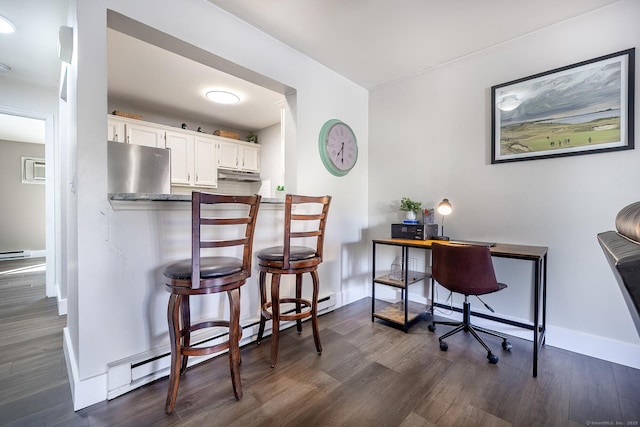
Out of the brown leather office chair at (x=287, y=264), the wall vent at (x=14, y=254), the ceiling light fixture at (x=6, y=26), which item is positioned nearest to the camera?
the brown leather office chair at (x=287, y=264)

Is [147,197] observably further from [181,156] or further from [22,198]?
[22,198]

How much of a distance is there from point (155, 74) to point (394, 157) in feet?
8.80

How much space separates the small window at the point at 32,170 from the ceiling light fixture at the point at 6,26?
5.38 meters

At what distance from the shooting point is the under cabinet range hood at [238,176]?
4386 millimetres

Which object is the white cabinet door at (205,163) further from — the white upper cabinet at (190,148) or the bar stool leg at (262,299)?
the bar stool leg at (262,299)

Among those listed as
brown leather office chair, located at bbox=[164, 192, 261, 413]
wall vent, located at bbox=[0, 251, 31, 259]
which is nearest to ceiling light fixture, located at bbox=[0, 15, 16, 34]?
brown leather office chair, located at bbox=[164, 192, 261, 413]

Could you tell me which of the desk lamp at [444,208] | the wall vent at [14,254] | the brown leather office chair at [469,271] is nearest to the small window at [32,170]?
the wall vent at [14,254]

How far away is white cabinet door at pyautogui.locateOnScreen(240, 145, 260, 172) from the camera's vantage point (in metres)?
4.62

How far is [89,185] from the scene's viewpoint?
1.38 metres

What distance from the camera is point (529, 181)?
6.93 feet

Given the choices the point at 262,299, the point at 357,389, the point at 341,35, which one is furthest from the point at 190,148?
the point at 357,389

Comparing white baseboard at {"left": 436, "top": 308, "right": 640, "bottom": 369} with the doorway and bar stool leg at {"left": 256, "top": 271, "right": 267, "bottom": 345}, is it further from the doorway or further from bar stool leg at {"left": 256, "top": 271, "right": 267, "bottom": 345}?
the doorway

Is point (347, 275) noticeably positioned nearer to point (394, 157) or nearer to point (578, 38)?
point (394, 157)

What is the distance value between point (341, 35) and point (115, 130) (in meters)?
3.01
